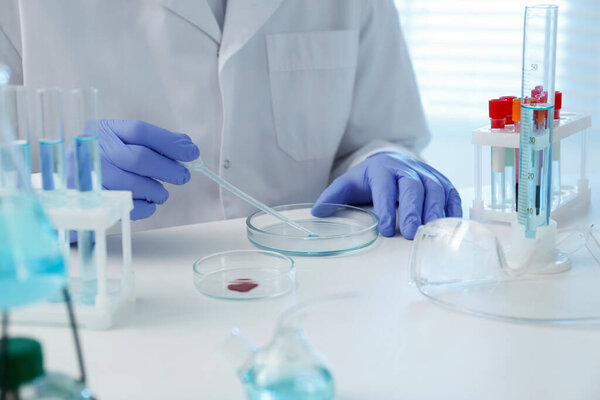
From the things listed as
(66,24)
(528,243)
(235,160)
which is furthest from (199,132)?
(528,243)

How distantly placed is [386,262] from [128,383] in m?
0.51

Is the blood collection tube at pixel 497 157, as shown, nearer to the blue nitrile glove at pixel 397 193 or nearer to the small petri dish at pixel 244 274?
the blue nitrile glove at pixel 397 193

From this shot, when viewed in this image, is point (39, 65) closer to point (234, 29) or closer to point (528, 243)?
point (234, 29)

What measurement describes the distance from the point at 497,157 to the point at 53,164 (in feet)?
2.72

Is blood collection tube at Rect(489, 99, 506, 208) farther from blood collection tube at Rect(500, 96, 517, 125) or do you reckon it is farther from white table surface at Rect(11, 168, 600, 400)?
white table surface at Rect(11, 168, 600, 400)

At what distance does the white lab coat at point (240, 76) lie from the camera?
1563 millimetres

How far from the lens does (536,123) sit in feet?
3.41

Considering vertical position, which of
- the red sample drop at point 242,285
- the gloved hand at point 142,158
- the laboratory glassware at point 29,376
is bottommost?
the red sample drop at point 242,285

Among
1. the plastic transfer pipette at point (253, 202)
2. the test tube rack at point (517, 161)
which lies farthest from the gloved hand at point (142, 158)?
the test tube rack at point (517, 161)

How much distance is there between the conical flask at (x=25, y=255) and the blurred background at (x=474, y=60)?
8.64 feet

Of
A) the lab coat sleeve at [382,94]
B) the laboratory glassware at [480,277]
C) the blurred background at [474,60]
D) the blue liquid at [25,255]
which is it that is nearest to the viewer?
the blue liquid at [25,255]

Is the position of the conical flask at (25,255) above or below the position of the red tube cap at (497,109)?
below

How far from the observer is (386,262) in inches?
44.8

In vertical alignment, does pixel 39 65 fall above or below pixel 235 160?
above
